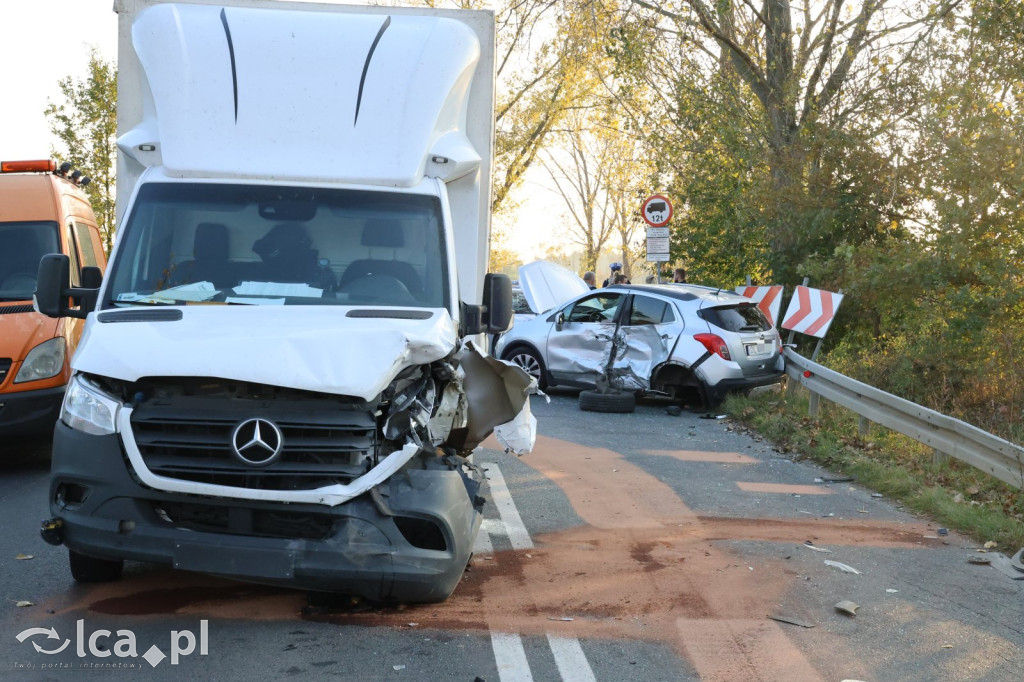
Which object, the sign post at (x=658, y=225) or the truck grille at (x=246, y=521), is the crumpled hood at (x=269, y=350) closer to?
the truck grille at (x=246, y=521)

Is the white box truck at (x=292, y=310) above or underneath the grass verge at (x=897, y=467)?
above

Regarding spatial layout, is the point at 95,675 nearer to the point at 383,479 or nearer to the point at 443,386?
the point at 383,479

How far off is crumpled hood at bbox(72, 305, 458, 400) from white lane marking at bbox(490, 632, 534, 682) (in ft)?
4.29

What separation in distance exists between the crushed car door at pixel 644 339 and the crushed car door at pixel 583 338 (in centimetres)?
23

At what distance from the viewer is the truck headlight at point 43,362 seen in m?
8.89

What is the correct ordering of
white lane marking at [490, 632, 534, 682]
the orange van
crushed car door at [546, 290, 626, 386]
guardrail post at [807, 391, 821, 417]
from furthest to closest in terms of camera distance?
crushed car door at [546, 290, 626, 386], guardrail post at [807, 391, 821, 417], the orange van, white lane marking at [490, 632, 534, 682]

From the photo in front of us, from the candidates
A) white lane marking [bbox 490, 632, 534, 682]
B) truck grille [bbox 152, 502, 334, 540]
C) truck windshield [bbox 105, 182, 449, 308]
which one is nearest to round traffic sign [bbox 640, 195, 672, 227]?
truck windshield [bbox 105, 182, 449, 308]

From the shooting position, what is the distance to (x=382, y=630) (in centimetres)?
519

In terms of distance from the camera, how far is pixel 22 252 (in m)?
9.84

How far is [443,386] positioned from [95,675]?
213cm

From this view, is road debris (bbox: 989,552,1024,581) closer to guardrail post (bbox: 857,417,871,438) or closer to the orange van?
guardrail post (bbox: 857,417,871,438)

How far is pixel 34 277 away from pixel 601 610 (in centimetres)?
661

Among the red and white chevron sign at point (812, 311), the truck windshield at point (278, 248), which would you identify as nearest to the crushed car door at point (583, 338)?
the red and white chevron sign at point (812, 311)

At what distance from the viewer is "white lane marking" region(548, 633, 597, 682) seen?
466 cm
